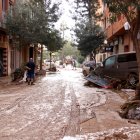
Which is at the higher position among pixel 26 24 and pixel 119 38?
pixel 26 24

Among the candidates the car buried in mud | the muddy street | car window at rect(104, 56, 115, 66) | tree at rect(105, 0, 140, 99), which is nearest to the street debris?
the car buried in mud

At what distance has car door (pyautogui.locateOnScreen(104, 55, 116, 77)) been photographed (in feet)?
75.4

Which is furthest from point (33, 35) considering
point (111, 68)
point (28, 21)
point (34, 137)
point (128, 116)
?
point (34, 137)

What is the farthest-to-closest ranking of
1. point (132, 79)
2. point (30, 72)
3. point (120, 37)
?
point (120, 37), point (30, 72), point (132, 79)

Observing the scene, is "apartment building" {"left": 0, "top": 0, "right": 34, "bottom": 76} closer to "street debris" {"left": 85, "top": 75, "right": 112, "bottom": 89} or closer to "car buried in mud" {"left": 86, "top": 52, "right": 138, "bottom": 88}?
"street debris" {"left": 85, "top": 75, "right": 112, "bottom": 89}

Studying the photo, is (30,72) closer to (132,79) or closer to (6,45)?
(132,79)

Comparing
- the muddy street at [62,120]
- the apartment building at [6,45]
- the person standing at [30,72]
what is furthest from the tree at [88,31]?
the muddy street at [62,120]

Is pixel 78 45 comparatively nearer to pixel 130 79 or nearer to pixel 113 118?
pixel 130 79

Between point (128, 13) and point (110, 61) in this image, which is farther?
point (110, 61)

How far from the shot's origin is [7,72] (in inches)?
1379

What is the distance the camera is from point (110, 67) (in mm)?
23188

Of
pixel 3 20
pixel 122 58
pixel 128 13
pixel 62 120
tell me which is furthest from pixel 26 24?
pixel 62 120

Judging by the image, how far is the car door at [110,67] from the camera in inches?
904

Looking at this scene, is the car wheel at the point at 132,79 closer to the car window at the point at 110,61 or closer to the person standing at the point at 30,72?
the car window at the point at 110,61
